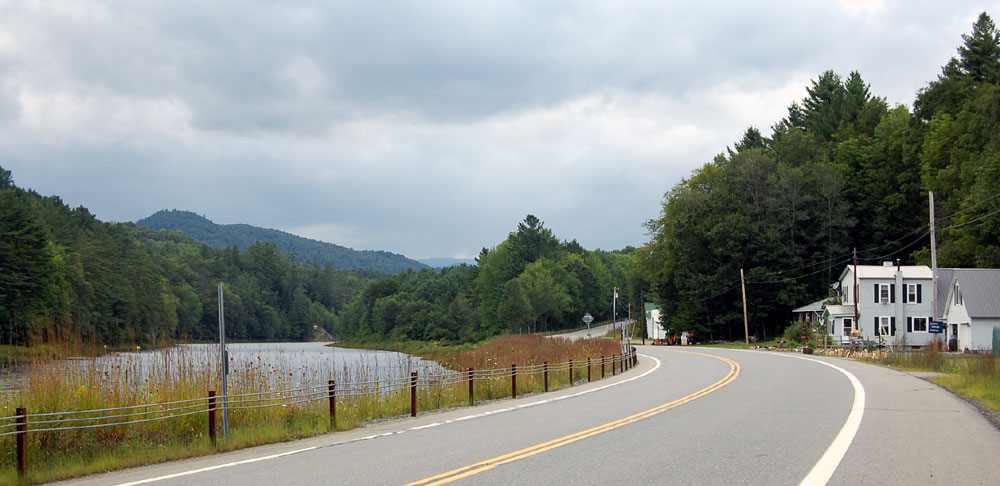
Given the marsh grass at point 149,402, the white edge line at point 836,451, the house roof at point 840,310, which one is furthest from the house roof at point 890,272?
the marsh grass at point 149,402

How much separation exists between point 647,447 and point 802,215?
7626 centimetres

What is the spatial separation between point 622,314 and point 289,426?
536 feet

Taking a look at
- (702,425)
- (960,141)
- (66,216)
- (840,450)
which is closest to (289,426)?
(702,425)

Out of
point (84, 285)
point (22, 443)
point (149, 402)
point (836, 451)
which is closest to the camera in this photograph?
point (22, 443)

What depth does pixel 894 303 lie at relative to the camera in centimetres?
6400

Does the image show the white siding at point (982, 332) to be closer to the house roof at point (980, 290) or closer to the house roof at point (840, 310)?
the house roof at point (980, 290)

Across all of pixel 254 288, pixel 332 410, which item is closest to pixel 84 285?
pixel 332 410

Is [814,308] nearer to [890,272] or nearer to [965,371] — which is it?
[890,272]

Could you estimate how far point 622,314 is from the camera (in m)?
176

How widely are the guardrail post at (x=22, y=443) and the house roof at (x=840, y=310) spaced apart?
63.4 meters

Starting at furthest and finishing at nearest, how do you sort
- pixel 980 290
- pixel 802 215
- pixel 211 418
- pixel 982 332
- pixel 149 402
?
pixel 802 215, pixel 980 290, pixel 982 332, pixel 149 402, pixel 211 418

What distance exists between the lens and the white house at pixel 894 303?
63.1 metres

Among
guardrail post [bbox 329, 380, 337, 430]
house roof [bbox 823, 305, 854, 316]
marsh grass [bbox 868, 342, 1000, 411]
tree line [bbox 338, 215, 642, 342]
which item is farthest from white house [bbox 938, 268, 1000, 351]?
tree line [bbox 338, 215, 642, 342]

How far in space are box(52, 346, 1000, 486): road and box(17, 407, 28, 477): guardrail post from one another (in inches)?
30.8
